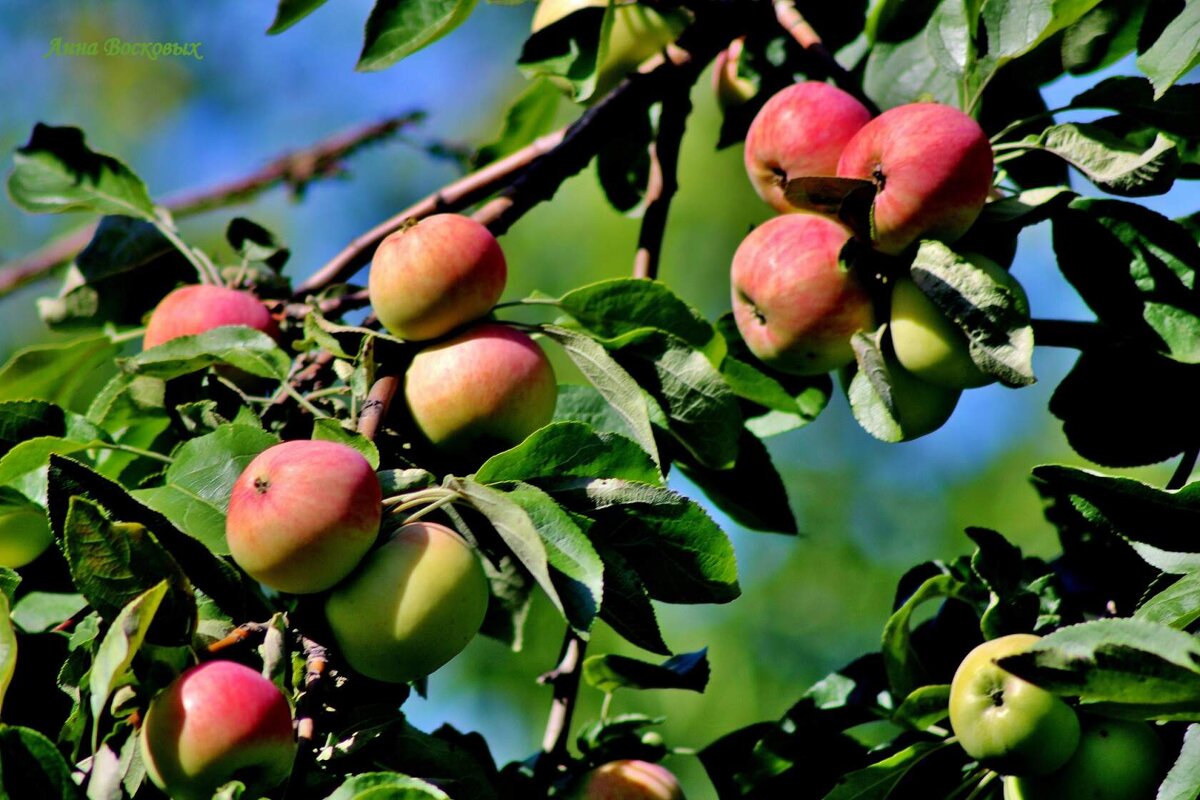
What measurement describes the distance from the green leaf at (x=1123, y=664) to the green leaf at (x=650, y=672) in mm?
617

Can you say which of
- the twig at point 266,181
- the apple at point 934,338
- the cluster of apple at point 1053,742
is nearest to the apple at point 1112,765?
the cluster of apple at point 1053,742

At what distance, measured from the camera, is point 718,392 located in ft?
4.21

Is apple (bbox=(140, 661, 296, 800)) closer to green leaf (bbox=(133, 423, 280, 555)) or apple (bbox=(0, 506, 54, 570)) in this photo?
green leaf (bbox=(133, 423, 280, 555))

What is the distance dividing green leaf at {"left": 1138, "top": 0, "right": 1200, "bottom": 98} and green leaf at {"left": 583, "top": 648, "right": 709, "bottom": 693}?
0.81 m

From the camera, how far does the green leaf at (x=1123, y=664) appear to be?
0.87m

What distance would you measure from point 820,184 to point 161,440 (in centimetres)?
81

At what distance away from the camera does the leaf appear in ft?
4.56

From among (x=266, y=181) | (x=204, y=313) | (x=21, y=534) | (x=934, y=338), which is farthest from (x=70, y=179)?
(x=934, y=338)

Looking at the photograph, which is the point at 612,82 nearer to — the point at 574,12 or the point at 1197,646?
the point at 574,12

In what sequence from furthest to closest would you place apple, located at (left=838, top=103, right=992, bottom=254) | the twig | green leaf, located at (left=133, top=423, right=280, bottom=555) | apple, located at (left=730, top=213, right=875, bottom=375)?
the twig → apple, located at (left=730, top=213, right=875, bottom=375) → apple, located at (left=838, top=103, right=992, bottom=254) → green leaf, located at (left=133, top=423, right=280, bottom=555)

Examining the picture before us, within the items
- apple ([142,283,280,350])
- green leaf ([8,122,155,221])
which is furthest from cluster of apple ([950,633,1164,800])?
green leaf ([8,122,155,221])

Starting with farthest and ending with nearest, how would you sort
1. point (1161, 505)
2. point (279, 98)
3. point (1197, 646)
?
point (279, 98) → point (1161, 505) → point (1197, 646)

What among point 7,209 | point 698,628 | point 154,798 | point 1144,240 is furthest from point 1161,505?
point 7,209

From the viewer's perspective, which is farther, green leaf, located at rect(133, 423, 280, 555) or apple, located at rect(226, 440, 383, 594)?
green leaf, located at rect(133, 423, 280, 555)
